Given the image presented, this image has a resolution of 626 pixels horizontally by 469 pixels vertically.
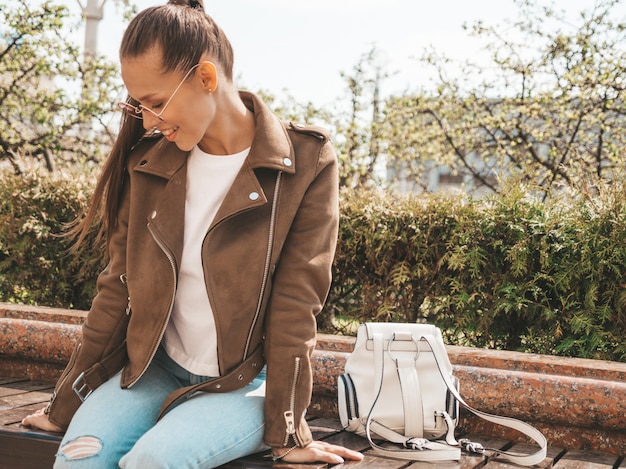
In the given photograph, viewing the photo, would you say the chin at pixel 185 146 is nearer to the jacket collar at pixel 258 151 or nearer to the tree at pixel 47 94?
the jacket collar at pixel 258 151

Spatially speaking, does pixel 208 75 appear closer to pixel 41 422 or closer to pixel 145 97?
pixel 145 97

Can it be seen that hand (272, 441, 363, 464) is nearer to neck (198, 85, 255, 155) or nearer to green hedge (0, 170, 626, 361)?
neck (198, 85, 255, 155)

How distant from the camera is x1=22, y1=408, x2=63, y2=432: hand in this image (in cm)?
298

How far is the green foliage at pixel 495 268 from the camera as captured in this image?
13.4 ft

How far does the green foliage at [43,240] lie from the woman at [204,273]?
3.06 meters

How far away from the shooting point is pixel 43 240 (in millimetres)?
5887

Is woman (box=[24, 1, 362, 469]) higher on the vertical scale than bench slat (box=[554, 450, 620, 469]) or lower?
higher

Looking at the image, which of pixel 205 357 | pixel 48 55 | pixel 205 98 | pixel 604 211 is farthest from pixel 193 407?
pixel 48 55

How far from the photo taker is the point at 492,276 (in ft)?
14.3

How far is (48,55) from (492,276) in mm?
7656

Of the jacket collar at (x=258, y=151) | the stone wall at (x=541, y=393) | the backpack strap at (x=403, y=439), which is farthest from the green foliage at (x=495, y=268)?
the jacket collar at (x=258, y=151)

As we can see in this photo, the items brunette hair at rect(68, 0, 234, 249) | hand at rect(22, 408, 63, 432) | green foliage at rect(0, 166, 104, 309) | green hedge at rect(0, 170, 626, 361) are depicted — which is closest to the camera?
brunette hair at rect(68, 0, 234, 249)

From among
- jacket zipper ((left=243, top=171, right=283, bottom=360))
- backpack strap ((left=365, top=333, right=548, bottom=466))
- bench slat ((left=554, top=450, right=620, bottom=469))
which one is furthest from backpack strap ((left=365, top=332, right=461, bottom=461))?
jacket zipper ((left=243, top=171, right=283, bottom=360))

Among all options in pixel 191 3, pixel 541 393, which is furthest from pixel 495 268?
pixel 191 3
